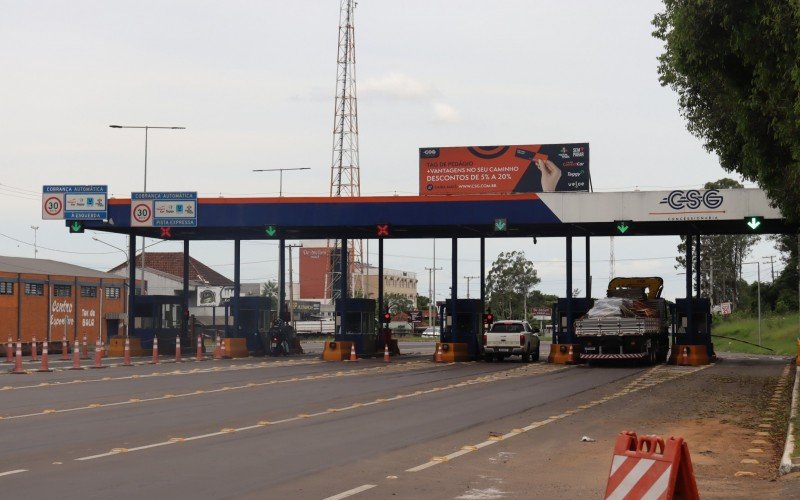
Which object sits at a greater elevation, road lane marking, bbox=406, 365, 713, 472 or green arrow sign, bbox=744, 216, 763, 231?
green arrow sign, bbox=744, 216, 763, 231

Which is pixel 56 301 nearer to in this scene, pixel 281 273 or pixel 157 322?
pixel 157 322

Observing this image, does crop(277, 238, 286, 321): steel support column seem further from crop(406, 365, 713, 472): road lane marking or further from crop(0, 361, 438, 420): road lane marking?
crop(406, 365, 713, 472): road lane marking

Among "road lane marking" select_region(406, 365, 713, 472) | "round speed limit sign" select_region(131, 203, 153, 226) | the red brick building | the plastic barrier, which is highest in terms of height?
"round speed limit sign" select_region(131, 203, 153, 226)

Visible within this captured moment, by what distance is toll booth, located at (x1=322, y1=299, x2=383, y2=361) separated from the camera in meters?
45.2

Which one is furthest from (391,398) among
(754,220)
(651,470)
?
(754,220)

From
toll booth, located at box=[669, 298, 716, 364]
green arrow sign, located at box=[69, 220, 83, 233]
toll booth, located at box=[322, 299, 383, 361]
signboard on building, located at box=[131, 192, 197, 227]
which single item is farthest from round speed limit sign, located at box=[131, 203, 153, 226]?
toll booth, located at box=[669, 298, 716, 364]

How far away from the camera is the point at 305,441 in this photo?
15.8m

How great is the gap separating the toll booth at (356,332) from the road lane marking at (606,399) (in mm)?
12875

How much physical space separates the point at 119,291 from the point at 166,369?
149 feet

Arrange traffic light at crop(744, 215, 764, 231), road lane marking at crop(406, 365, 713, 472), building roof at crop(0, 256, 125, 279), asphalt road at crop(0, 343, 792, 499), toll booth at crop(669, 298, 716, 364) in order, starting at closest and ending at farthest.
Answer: asphalt road at crop(0, 343, 792, 499) → road lane marking at crop(406, 365, 713, 472) → traffic light at crop(744, 215, 764, 231) → toll booth at crop(669, 298, 716, 364) → building roof at crop(0, 256, 125, 279)

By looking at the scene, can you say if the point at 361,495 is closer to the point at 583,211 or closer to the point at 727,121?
the point at 727,121

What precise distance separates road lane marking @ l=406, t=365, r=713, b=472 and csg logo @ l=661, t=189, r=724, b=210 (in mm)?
5741

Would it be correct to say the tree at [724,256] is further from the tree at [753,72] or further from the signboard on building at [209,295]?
the tree at [753,72]

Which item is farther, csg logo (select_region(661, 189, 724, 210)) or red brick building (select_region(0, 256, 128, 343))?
red brick building (select_region(0, 256, 128, 343))
